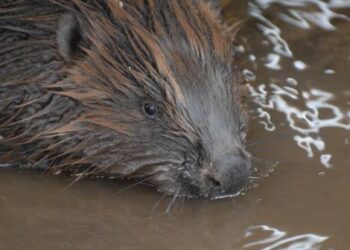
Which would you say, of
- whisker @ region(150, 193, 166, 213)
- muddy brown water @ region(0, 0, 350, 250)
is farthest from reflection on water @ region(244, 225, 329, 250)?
whisker @ region(150, 193, 166, 213)

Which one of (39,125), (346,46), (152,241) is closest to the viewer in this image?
(152,241)

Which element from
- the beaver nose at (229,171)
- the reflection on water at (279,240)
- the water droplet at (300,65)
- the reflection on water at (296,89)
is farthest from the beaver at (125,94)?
the water droplet at (300,65)

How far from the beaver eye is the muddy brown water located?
0.32 meters

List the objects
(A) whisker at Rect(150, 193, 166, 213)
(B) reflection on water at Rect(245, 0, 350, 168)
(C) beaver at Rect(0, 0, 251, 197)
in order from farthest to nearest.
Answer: (B) reflection on water at Rect(245, 0, 350, 168), (A) whisker at Rect(150, 193, 166, 213), (C) beaver at Rect(0, 0, 251, 197)

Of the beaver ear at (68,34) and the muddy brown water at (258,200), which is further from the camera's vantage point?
the beaver ear at (68,34)

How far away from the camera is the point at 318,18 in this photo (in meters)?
5.14

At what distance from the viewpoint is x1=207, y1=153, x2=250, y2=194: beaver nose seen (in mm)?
3791

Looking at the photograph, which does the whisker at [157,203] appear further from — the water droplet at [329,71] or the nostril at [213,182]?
Answer: the water droplet at [329,71]

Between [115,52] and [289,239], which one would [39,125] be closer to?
[115,52]

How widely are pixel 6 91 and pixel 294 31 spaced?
5.01ft

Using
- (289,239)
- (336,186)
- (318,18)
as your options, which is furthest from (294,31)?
(289,239)

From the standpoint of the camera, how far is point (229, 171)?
3.79m

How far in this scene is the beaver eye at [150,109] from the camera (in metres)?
3.95

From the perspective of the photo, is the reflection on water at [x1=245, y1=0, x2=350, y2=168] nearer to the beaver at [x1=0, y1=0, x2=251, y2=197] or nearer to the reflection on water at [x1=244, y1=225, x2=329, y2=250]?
the beaver at [x1=0, y1=0, x2=251, y2=197]
